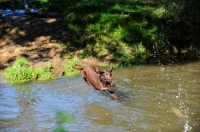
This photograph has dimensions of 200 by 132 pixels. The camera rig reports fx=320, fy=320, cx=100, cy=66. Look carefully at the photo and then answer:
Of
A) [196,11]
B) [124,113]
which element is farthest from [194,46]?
[124,113]

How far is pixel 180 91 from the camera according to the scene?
263 inches

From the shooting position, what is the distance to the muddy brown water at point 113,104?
5074mm

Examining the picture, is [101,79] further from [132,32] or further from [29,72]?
[132,32]

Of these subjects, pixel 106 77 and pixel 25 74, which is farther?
pixel 25 74

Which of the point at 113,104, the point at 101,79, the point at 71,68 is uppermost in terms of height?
the point at 101,79

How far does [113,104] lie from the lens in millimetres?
5945

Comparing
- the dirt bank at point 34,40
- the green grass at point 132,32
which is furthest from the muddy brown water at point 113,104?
the green grass at point 132,32

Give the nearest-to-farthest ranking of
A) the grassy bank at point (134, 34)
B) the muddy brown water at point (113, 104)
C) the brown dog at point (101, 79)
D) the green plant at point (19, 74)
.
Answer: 1. the muddy brown water at point (113, 104)
2. the brown dog at point (101, 79)
3. the green plant at point (19, 74)
4. the grassy bank at point (134, 34)

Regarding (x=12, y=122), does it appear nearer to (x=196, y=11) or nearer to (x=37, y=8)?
(x=196, y=11)

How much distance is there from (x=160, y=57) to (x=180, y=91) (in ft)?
10.0

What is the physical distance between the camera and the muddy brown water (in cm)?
507

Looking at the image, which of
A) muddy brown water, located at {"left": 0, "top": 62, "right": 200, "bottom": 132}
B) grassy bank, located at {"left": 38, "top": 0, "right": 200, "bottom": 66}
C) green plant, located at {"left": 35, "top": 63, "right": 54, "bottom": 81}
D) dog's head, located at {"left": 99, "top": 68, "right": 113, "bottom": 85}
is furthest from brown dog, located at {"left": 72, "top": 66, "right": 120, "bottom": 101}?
grassy bank, located at {"left": 38, "top": 0, "right": 200, "bottom": 66}

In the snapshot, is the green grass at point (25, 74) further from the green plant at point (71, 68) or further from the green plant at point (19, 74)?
the green plant at point (71, 68)

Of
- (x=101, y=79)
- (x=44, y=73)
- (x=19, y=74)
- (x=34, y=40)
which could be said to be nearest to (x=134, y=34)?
(x=34, y=40)
